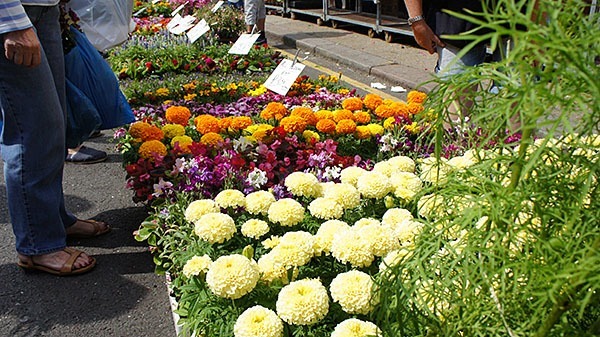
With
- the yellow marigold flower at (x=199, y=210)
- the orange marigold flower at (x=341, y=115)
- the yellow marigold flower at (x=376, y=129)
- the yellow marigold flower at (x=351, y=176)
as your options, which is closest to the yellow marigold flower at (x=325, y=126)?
the orange marigold flower at (x=341, y=115)

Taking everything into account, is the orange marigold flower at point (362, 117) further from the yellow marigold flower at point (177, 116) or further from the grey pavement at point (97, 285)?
the yellow marigold flower at point (177, 116)

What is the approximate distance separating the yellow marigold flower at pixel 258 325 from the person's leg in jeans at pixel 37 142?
4.33 feet

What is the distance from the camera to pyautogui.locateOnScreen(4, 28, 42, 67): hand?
211 cm

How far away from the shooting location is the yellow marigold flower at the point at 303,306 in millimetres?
1527

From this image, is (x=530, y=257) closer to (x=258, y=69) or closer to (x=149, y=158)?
(x=149, y=158)

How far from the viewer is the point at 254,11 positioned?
310 inches

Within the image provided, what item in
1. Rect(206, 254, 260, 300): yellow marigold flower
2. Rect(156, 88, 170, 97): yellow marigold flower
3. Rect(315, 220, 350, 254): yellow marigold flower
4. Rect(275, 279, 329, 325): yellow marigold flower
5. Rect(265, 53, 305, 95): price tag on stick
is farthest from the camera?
Rect(156, 88, 170, 97): yellow marigold flower

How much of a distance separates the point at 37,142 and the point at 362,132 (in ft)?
5.53

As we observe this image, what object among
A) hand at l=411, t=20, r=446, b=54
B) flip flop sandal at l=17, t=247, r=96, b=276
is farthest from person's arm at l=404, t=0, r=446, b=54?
flip flop sandal at l=17, t=247, r=96, b=276

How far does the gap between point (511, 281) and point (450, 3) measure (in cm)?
226

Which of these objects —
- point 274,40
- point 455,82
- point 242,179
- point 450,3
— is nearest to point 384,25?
point 274,40

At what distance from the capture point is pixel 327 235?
1903 mm

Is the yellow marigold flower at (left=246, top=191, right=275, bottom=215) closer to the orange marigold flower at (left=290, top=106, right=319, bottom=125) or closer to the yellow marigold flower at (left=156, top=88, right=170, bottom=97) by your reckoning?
the orange marigold flower at (left=290, top=106, right=319, bottom=125)

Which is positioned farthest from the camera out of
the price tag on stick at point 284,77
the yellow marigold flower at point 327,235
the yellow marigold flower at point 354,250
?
the price tag on stick at point 284,77
